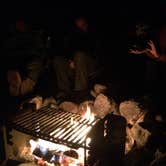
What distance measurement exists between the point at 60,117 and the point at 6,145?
88cm

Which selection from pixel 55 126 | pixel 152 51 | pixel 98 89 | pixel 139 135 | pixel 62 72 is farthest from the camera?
pixel 62 72

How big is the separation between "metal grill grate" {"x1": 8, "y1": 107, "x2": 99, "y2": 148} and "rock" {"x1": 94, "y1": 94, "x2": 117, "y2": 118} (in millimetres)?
560

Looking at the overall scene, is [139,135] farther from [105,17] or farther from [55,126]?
[105,17]

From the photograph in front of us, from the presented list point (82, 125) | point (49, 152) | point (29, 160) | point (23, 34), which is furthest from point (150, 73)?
point (23, 34)

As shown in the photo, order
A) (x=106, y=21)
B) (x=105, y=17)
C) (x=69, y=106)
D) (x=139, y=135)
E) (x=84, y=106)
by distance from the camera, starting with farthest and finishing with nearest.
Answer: (x=105, y=17) < (x=106, y=21) < (x=69, y=106) < (x=84, y=106) < (x=139, y=135)

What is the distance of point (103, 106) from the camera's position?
4625 mm

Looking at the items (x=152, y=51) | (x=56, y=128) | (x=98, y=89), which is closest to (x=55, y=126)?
(x=56, y=128)

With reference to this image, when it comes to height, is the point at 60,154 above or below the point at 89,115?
below

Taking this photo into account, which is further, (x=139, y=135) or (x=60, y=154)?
(x=139, y=135)

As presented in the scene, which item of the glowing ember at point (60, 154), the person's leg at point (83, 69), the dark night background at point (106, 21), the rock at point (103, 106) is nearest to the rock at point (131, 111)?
the rock at point (103, 106)

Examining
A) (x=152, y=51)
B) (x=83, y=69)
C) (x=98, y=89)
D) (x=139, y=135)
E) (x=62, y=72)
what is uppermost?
(x=152, y=51)

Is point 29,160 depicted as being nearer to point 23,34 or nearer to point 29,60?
point 29,60

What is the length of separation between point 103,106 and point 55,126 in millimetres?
1135

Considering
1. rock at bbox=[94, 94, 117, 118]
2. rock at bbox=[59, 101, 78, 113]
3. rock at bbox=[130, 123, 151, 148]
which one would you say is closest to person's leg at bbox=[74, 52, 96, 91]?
rock at bbox=[59, 101, 78, 113]
